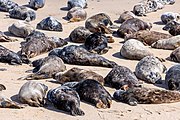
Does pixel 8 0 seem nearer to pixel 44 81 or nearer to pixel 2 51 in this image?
pixel 2 51

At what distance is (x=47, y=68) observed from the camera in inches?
257

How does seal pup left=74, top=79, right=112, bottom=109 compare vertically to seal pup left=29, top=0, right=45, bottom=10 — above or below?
below

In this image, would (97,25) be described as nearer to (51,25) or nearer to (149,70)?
(51,25)

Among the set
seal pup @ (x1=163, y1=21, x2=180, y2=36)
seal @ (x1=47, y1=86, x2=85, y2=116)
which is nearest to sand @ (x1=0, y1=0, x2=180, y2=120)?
seal @ (x1=47, y1=86, x2=85, y2=116)

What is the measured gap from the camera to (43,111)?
5203mm

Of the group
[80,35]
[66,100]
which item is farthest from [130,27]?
[66,100]

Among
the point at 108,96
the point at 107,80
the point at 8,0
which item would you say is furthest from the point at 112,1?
the point at 108,96

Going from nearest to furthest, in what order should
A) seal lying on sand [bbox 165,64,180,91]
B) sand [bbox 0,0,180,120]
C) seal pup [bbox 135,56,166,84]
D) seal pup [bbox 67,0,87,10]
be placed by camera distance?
1. sand [bbox 0,0,180,120]
2. seal lying on sand [bbox 165,64,180,91]
3. seal pup [bbox 135,56,166,84]
4. seal pup [bbox 67,0,87,10]

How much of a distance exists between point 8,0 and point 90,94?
21.9 ft

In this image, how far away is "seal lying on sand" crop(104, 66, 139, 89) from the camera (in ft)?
19.7

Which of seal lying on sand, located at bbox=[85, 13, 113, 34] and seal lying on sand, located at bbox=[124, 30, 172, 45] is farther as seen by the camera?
seal lying on sand, located at bbox=[85, 13, 113, 34]

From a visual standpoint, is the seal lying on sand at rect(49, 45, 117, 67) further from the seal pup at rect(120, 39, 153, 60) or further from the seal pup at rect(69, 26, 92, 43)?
the seal pup at rect(69, 26, 92, 43)

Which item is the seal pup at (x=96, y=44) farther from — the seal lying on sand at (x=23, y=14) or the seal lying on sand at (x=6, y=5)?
the seal lying on sand at (x=6, y=5)

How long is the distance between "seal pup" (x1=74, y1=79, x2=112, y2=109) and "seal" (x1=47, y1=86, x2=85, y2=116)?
173 millimetres
